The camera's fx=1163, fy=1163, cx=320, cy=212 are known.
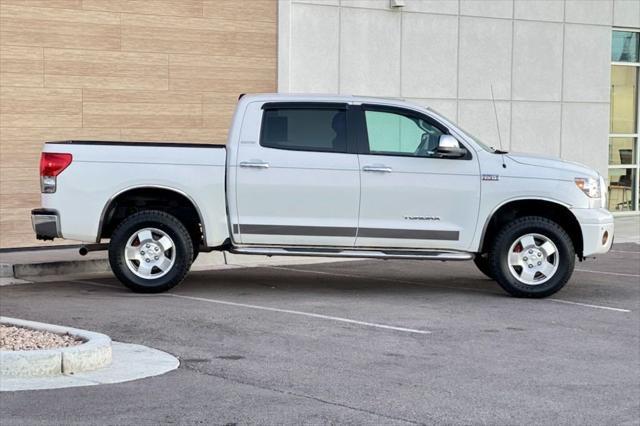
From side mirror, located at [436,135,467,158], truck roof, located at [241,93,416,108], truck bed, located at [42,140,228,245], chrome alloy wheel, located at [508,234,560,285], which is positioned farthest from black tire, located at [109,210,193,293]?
chrome alloy wheel, located at [508,234,560,285]

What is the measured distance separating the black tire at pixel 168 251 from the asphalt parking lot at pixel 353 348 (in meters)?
0.16

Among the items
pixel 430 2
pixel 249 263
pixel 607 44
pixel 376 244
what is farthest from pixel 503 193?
pixel 607 44

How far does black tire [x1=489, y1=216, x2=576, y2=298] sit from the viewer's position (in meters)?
12.4

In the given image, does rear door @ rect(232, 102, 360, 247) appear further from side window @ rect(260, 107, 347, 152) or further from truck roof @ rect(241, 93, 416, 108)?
truck roof @ rect(241, 93, 416, 108)

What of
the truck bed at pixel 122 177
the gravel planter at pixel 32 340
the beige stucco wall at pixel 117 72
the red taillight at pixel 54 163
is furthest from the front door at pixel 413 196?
the beige stucco wall at pixel 117 72

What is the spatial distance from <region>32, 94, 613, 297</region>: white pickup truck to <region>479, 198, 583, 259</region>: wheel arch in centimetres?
5

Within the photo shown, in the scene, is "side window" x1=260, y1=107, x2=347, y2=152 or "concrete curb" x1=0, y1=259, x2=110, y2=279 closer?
"side window" x1=260, y1=107, x2=347, y2=152

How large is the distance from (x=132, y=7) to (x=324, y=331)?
830 cm

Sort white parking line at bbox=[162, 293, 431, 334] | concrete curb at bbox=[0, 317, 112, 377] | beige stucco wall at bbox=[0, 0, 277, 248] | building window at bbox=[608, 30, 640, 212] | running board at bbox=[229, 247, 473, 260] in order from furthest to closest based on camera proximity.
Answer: building window at bbox=[608, 30, 640, 212], beige stucco wall at bbox=[0, 0, 277, 248], running board at bbox=[229, 247, 473, 260], white parking line at bbox=[162, 293, 431, 334], concrete curb at bbox=[0, 317, 112, 377]

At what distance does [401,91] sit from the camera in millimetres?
20281

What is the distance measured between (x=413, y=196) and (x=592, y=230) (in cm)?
199

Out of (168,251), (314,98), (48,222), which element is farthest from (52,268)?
(314,98)

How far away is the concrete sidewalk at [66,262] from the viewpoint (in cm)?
1382

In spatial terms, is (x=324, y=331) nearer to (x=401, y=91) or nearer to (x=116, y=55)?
(x=116, y=55)
